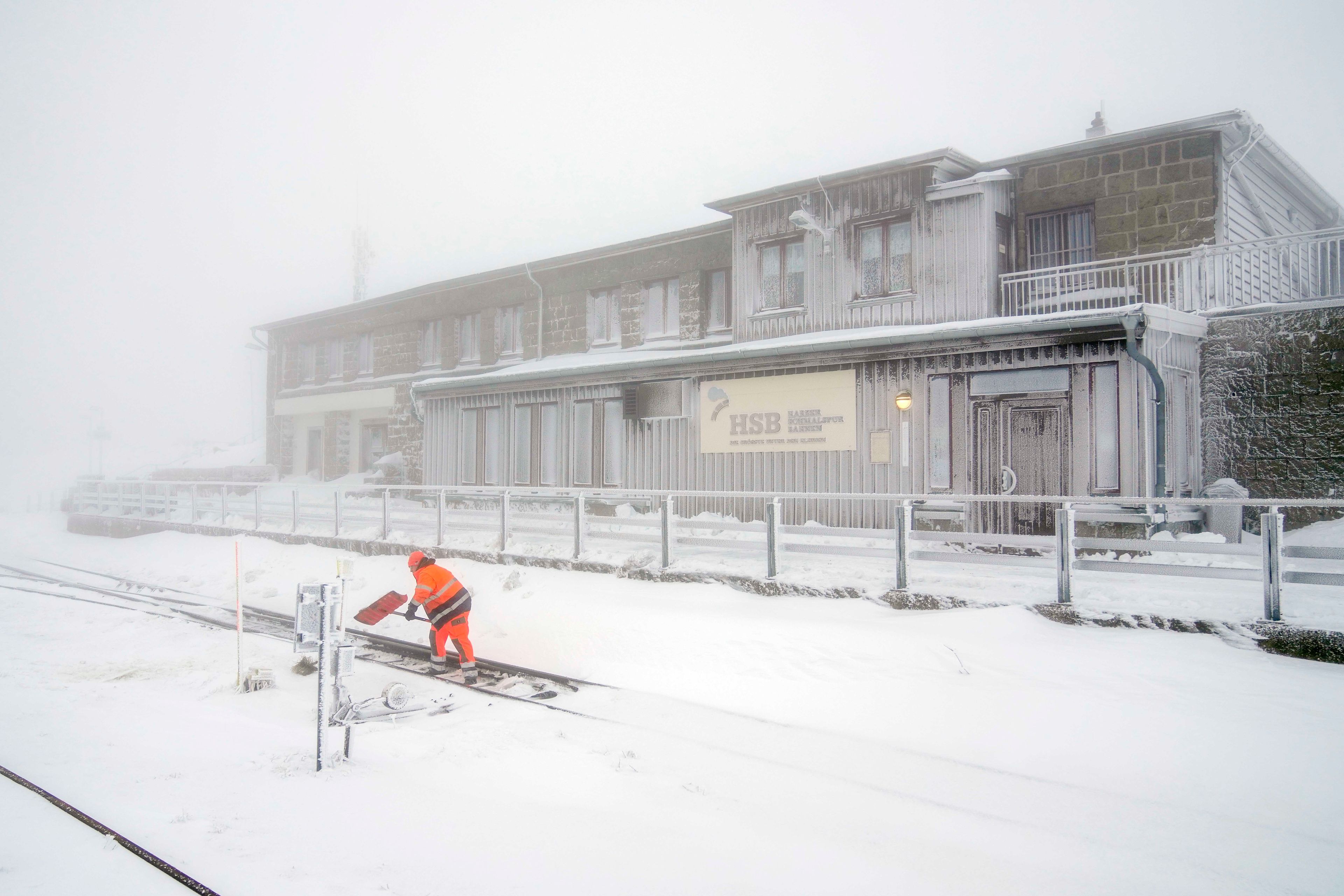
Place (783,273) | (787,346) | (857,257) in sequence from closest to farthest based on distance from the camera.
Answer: (787,346) < (857,257) < (783,273)

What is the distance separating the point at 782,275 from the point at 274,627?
1173 centimetres

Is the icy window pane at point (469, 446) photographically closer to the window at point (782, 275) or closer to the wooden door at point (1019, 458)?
the window at point (782, 275)

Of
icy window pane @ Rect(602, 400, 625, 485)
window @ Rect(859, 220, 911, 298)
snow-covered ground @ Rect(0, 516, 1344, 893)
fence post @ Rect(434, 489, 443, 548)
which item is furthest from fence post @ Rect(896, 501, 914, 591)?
icy window pane @ Rect(602, 400, 625, 485)

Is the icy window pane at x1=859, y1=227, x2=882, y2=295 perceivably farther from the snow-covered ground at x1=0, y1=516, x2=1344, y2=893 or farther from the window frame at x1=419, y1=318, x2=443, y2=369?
the window frame at x1=419, y1=318, x2=443, y2=369

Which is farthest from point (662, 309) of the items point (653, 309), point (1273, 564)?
point (1273, 564)

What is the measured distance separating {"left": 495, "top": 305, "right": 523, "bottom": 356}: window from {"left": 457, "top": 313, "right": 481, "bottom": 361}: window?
0.87 m

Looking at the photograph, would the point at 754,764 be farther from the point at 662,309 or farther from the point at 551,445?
the point at 662,309

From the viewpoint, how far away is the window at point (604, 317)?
848 inches

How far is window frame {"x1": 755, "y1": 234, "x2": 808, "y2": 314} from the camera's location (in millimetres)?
16484

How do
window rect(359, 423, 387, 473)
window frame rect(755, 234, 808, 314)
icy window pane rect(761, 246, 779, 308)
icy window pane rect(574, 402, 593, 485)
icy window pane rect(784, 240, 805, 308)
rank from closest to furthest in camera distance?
window frame rect(755, 234, 808, 314), icy window pane rect(784, 240, 805, 308), icy window pane rect(761, 246, 779, 308), icy window pane rect(574, 402, 593, 485), window rect(359, 423, 387, 473)

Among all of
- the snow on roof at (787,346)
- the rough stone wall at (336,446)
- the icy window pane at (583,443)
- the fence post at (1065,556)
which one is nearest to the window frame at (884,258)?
the snow on roof at (787,346)

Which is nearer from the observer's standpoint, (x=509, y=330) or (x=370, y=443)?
(x=509, y=330)

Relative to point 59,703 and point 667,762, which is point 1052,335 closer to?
point 667,762

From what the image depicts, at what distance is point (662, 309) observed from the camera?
2058cm
